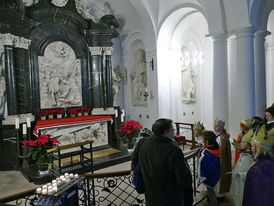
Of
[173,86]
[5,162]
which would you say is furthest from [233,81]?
[5,162]

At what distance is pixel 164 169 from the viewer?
2330mm

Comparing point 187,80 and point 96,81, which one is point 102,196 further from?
point 187,80

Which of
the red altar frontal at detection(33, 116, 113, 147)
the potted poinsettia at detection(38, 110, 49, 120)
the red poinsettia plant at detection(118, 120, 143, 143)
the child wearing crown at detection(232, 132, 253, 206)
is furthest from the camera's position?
the potted poinsettia at detection(38, 110, 49, 120)

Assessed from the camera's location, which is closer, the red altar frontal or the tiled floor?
the tiled floor

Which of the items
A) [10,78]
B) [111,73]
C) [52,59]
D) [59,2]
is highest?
[59,2]

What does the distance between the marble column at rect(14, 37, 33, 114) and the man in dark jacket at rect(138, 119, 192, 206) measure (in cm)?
669

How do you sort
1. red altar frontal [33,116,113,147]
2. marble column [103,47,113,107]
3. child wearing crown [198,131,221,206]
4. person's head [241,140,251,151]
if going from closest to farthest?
1. person's head [241,140,251,151]
2. child wearing crown [198,131,221,206]
3. red altar frontal [33,116,113,147]
4. marble column [103,47,113,107]

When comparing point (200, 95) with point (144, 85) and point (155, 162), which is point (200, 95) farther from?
point (155, 162)

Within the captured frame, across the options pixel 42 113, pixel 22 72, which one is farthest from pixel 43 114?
pixel 22 72

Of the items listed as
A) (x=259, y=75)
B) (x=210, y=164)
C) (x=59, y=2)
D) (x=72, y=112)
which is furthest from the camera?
(x=72, y=112)

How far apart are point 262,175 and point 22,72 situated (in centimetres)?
799

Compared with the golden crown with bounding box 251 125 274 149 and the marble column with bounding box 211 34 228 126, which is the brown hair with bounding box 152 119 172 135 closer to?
the golden crown with bounding box 251 125 274 149

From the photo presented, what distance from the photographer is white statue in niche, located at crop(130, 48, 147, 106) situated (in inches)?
449

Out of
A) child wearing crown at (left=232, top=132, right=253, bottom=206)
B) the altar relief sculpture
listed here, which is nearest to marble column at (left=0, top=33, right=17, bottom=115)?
the altar relief sculpture
